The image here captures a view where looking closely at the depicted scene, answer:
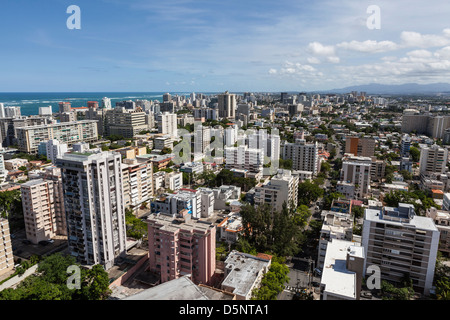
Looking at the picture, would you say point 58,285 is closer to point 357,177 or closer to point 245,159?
point 245,159

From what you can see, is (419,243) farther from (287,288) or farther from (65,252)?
(65,252)

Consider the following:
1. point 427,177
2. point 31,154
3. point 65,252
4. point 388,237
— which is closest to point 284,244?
point 388,237

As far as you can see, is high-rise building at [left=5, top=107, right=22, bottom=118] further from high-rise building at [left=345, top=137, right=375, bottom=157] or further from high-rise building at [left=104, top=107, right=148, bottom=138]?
high-rise building at [left=345, top=137, right=375, bottom=157]

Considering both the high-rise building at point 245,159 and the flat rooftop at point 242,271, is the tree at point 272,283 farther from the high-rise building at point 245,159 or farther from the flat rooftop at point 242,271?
Answer: the high-rise building at point 245,159

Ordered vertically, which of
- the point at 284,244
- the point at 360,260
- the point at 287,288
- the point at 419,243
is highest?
the point at 360,260

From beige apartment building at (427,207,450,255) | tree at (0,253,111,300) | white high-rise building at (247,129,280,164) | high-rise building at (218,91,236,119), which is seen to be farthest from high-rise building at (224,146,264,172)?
high-rise building at (218,91,236,119)

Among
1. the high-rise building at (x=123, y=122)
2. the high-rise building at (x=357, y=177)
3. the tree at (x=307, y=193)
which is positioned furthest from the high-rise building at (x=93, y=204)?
the high-rise building at (x=123, y=122)
